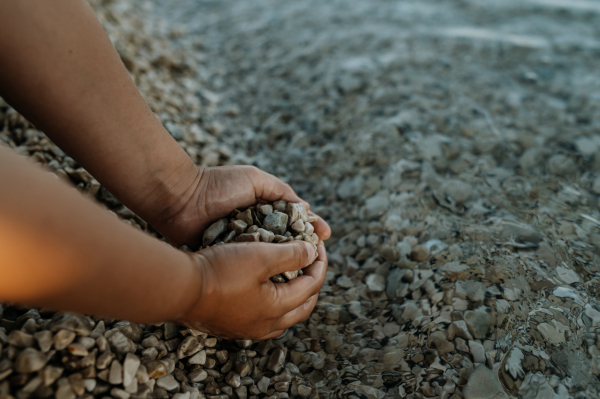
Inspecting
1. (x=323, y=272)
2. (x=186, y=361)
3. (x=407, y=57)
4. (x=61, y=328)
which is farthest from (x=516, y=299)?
(x=407, y=57)

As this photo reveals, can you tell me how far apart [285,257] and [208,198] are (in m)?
0.43

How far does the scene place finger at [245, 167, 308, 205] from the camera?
1581 millimetres

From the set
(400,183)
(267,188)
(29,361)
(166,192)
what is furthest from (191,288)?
(400,183)

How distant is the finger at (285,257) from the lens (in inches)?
47.7

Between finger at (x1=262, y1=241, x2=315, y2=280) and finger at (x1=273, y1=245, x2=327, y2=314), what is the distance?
0.15 feet

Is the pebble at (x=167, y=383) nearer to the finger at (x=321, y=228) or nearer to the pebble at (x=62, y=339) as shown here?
the pebble at (x=62, y=339)

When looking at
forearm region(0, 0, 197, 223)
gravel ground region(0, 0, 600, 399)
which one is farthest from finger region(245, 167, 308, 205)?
gravel ground region(0, 0, 600, 399)

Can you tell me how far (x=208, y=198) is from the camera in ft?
5.02

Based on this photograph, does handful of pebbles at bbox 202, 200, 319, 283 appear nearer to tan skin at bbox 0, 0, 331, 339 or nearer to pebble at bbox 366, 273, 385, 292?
tan skin at bbox 0, 0, 331, 339

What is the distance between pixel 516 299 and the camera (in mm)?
1472

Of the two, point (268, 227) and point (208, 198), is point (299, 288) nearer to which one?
point (268, 227)

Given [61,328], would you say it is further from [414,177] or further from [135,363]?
[414,177]

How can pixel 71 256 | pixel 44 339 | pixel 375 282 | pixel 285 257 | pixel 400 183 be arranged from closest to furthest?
pixel 71 256, pixel 44 339, pixel 285 257, pixel 375 282, pixel 400 183

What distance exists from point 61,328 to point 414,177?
1558 millimetres
